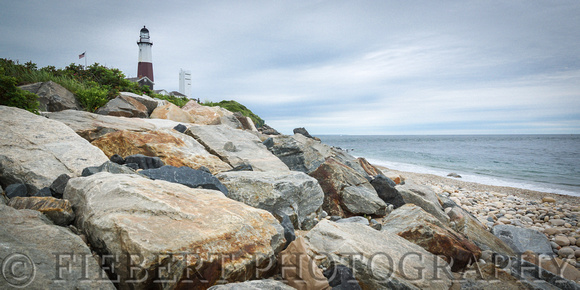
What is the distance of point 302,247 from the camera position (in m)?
3.02

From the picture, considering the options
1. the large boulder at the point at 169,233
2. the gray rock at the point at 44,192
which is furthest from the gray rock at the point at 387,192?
the gray rock at the point at 44,192

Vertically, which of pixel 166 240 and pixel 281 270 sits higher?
pixel 166 240

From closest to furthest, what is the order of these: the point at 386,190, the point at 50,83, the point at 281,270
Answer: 1. the point at 281,270
2. the point at 386,190
3. the point at 50,83

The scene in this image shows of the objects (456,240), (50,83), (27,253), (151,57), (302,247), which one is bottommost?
(456,240)

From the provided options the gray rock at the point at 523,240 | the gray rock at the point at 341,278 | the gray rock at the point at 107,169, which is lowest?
the gray rock at the point at 523,240

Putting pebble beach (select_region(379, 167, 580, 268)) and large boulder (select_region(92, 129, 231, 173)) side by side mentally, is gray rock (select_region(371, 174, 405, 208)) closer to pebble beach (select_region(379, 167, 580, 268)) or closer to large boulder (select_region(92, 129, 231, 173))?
pebble beach (select_region(379, 167, 580, 268))

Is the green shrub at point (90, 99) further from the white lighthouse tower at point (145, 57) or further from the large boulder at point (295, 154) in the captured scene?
the white lighthouse tower at point (145, 57)

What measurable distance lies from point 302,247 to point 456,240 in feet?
9.34

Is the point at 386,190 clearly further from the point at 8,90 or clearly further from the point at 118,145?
the point at 8,90

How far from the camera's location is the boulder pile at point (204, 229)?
2191 millimetres

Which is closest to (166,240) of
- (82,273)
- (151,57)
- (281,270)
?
(82,273)

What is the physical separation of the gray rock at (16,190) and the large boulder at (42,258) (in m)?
1.06

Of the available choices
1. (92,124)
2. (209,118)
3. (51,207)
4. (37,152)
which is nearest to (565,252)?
(51,207)

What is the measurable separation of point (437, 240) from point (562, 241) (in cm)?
537
